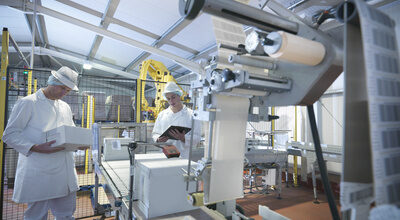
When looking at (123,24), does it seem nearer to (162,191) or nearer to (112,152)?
(112,152)

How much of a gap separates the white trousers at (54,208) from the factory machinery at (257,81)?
138cm

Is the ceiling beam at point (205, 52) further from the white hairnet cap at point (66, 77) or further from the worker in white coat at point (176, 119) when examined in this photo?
the white hairnet cap at point (66, 77)

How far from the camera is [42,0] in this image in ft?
15.8

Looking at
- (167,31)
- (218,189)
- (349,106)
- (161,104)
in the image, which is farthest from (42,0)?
(349,106)

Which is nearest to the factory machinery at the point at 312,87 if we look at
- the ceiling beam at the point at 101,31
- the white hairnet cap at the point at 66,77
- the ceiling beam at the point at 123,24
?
the white hairnet cap at the point at 66,77

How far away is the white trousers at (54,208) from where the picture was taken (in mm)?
1949

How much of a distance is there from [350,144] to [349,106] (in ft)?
0.35

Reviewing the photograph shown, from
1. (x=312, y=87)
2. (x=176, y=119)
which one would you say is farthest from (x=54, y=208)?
(x=312, y=87)

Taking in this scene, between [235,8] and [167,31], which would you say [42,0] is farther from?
[235,8]

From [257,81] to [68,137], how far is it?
184 cm

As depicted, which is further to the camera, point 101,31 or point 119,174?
point 101,31

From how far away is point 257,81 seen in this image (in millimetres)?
794

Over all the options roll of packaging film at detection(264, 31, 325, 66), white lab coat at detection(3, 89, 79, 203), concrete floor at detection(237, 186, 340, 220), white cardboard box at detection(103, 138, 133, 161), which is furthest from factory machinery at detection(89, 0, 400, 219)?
concrete floor at detection(237, 186, 340, 220)

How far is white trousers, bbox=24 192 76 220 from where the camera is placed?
1949mm
